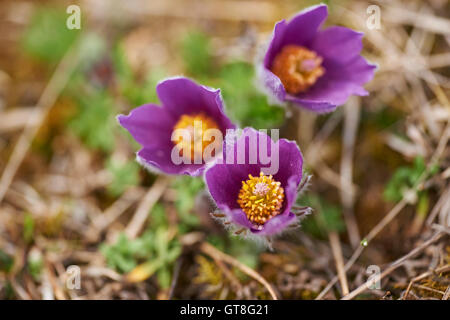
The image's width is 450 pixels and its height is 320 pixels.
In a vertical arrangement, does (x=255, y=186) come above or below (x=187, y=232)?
above

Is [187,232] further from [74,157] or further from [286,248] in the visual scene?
[74,157]

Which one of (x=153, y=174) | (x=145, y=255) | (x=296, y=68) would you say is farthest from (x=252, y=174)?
(x=153, y=174)

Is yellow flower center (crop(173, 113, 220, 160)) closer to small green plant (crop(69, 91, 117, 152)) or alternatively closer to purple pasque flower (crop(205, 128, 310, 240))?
purple pasque flower (crop(205, 128, 310, 240))

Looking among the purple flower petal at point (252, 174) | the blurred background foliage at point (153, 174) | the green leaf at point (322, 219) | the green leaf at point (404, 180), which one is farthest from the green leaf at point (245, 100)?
the green leaf at point (404, 180)

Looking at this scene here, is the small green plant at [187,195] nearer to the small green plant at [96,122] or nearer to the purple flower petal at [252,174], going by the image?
the purple flower petal at [252,174]

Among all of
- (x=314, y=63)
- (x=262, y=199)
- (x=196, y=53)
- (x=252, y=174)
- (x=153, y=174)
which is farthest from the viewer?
(x=196, y=53)

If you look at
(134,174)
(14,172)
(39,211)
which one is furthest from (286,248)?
(14,172)

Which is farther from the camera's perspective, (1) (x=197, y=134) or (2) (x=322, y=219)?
(2) (x=322, y=219)

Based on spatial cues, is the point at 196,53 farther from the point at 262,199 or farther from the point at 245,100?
the point at 262,199
